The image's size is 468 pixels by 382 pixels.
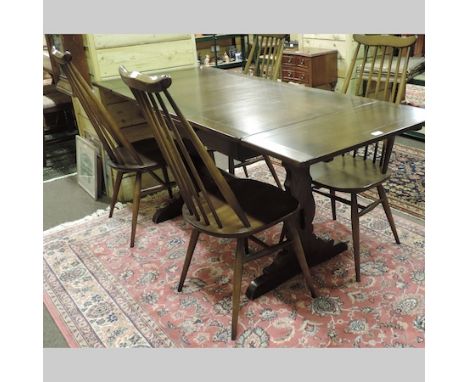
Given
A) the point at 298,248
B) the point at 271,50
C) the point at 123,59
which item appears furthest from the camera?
the point at 271,50

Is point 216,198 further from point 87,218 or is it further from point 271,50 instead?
point 271,50

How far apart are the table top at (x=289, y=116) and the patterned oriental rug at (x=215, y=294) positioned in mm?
755

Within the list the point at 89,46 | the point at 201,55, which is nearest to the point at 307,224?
the point at 89,46

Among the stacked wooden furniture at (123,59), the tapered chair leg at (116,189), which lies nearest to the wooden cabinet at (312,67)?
the stacked wooden furniture at (123,59)

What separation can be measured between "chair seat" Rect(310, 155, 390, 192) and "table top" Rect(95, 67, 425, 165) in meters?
0.33

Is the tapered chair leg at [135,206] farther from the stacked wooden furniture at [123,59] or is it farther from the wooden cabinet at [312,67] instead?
the wooden cabinet at [312,67]

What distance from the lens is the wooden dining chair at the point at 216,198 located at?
1.64 metres

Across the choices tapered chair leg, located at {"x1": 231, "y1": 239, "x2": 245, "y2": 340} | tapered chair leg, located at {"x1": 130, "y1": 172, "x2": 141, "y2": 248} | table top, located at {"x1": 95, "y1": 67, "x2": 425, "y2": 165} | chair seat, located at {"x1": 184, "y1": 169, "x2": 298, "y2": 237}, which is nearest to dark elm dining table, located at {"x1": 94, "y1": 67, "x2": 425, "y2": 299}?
table top, located at {"x1": 95, "y1": 67, "x2": 425, "y2": 165}

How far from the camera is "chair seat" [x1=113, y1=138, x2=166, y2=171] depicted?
100.0 inches

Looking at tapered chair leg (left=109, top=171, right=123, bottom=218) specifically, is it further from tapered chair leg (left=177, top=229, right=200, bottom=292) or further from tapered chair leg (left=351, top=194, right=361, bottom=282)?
tapered chair leg (left=351, top=194, right=361, bottom=282)

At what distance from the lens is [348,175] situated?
2270 mm

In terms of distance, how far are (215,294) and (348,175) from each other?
864mm

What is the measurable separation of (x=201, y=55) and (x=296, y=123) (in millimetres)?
4489

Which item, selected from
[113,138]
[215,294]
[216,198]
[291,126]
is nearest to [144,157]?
[113,138]
